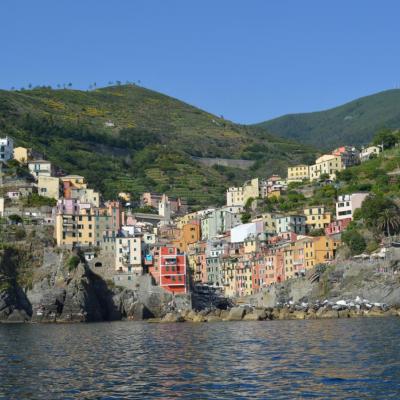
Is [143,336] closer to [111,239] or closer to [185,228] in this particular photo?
[111,239]

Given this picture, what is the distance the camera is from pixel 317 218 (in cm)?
14150

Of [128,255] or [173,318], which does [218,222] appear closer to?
[128,255]

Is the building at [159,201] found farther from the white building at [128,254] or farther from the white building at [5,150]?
the white building at [128,254]

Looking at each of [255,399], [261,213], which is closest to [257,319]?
[261,213]

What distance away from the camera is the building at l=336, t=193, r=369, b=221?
137m

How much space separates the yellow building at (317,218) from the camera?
141 m

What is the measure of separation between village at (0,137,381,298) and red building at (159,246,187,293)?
13 cm

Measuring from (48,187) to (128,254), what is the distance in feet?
110

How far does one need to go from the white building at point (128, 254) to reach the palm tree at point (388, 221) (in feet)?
102

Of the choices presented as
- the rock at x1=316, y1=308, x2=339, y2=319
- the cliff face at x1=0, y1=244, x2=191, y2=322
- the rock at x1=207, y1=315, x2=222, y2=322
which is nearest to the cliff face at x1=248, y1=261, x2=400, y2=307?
the rock at x1=316, y1=308, x2=339, y2=319

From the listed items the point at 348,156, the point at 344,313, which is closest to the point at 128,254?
the point at 344,313

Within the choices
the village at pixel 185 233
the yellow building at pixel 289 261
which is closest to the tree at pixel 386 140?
the village at pixel 185 233

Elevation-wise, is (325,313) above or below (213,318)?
above

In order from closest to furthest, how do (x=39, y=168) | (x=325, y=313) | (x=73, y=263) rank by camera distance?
1. (x=325, y=313)
2. (x=73, y=263)
3. (x=39, y=168)
